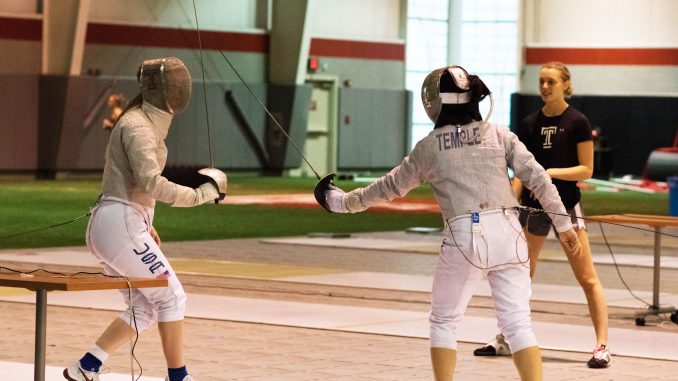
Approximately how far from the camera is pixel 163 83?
6594 millimetres

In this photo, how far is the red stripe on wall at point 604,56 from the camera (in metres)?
39.3

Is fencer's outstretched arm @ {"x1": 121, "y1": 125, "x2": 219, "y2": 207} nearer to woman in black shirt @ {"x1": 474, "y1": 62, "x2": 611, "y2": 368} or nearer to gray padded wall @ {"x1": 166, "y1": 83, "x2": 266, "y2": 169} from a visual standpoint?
woman in black shirt @ {"x1": 474, "y1": 62, "x2": 611, "y2": 368}

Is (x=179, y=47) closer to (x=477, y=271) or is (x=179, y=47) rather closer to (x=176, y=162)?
(x=176, y=162)

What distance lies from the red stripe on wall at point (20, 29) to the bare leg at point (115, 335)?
24.6 meters

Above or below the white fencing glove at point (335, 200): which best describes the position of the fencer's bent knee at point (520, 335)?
below

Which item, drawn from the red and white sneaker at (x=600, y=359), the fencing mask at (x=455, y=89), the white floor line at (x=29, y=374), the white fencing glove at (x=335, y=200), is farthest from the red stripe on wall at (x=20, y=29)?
the fencing mask at (x=455, y=89)

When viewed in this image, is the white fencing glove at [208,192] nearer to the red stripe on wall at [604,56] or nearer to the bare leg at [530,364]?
the bare leg at [530,364]

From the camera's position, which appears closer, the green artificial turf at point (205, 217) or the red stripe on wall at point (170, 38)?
the green artificial turf at point (205, 217)

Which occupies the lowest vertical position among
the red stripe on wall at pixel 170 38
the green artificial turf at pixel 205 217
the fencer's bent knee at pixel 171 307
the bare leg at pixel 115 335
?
the green artificial turf at pixel 205 217

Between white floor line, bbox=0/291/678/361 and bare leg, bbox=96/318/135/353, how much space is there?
9.63 feet

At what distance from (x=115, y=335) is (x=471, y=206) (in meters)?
1.84

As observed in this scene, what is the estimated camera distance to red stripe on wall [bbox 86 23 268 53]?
1248 inches

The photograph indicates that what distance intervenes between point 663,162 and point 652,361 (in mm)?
24507

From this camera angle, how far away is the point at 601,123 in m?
38.7
